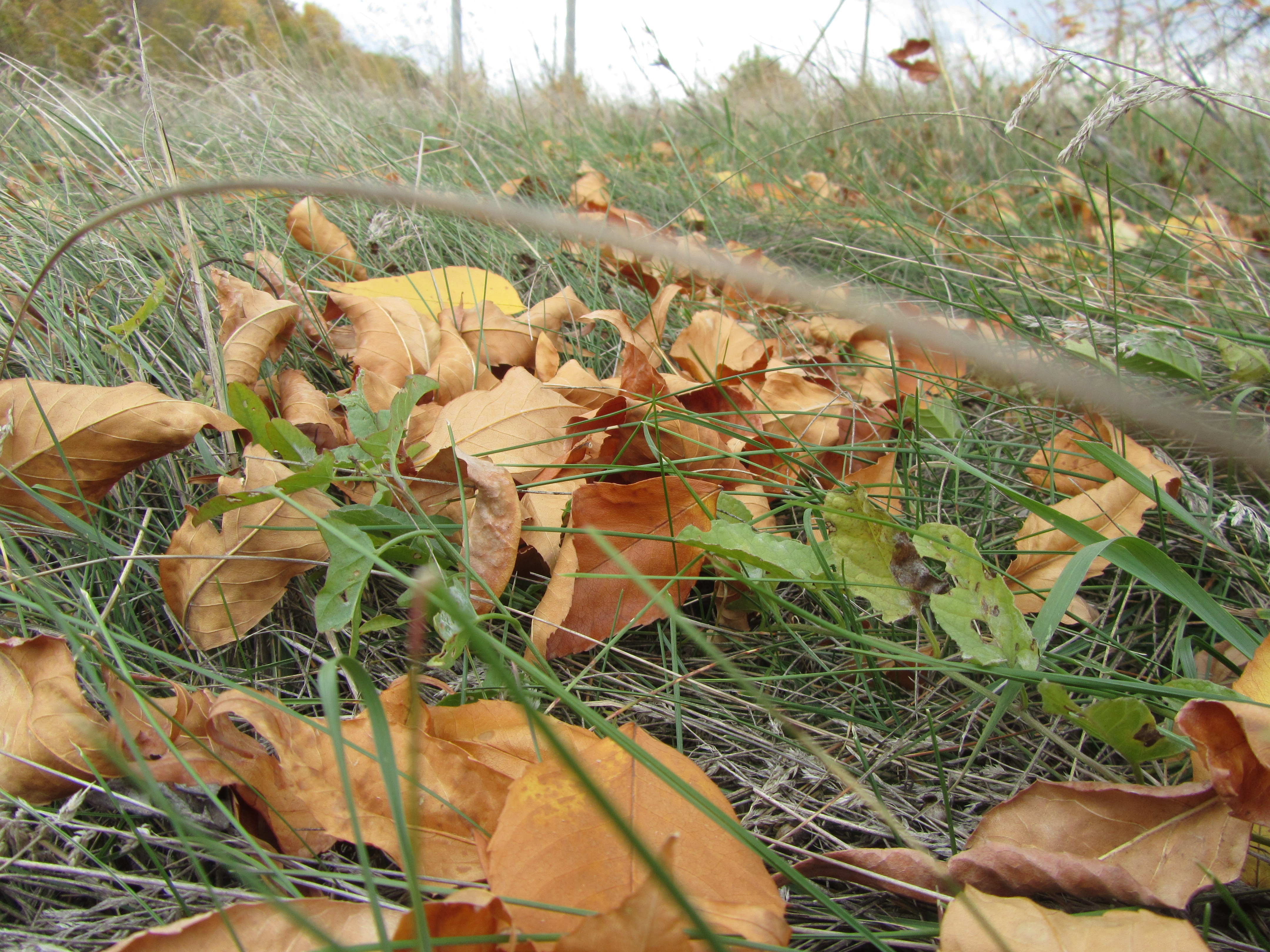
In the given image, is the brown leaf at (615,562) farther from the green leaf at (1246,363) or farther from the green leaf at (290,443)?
the green leaf at (1246,363)

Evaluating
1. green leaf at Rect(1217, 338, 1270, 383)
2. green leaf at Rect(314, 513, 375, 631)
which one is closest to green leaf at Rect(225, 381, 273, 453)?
green leaf at Rect(314, 513, 375, 631)

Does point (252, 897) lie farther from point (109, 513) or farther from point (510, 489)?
point (109, 513)

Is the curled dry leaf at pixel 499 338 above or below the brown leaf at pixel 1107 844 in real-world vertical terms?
above

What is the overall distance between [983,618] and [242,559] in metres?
0.76

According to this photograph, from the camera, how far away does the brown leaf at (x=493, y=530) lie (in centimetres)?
78

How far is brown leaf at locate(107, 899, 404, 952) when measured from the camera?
47 centimetres

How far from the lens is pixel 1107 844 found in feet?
1.89

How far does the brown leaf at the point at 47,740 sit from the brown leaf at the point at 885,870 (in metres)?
0.60

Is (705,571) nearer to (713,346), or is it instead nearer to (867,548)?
(867,548)

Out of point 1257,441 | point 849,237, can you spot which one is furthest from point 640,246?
point 849,237

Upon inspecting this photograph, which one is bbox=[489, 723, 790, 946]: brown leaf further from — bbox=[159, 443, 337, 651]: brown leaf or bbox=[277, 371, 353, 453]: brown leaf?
bbox=[277, 371, 353, 453]: brown leaf

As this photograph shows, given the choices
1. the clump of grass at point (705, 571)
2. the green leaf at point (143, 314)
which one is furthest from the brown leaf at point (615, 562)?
the green leaf at point (143, 314)

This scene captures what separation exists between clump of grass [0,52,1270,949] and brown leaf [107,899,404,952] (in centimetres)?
2

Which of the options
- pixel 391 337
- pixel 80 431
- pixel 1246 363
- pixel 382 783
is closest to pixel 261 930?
pixel 382 783
